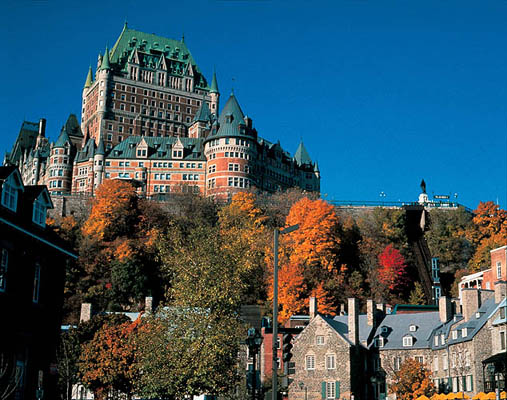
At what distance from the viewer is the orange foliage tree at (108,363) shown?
6003 cm

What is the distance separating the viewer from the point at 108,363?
60.0 m

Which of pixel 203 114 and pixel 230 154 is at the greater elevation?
pixel 203 114

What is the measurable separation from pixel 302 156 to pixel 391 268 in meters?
61.5

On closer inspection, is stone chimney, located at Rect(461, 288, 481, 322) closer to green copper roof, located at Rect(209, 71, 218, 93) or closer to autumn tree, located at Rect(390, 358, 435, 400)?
autumn tree, located at Rect(390, 358, 435, 400)

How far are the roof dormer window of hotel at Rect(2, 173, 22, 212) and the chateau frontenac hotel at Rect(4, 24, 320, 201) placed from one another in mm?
92631

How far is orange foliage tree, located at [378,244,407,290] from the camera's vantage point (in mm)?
98869

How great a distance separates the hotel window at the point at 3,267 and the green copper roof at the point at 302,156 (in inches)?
4977

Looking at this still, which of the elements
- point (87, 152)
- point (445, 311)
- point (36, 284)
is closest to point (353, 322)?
point (445, 311)

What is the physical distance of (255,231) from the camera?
104 metres

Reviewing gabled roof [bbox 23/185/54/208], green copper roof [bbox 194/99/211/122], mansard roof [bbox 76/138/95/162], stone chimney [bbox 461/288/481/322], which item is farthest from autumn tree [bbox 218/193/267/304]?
green copper roof [bbox 194/99/211/122]

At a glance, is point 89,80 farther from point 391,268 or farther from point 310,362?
point 310,362

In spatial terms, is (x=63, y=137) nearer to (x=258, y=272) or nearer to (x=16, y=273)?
(x=258, y=272)

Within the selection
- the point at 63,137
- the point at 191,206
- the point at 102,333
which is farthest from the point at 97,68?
the point at 102,333

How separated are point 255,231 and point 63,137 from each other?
2477 inches
